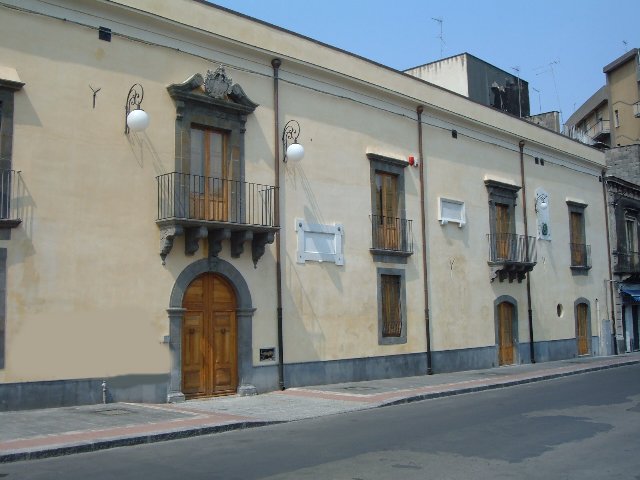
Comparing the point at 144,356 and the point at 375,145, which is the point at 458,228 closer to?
the point at 375,145

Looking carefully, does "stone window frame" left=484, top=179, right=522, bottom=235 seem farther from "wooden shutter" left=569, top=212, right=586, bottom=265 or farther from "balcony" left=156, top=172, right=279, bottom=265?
"balcony" left=156, top=172, right=279, bottom=265

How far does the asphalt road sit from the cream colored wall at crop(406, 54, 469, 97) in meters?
17.8

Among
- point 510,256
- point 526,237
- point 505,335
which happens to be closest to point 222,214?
point 510,256

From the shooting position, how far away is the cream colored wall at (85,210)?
39.7 ft

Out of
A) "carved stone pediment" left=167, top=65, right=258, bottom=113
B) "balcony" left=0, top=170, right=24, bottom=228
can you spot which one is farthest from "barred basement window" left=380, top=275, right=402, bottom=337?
"balcony" left=0, top=170, right=24, bottom=228

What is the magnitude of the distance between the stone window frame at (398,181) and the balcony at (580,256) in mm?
10239

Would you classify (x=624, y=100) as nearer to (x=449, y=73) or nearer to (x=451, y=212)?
(x=449, y=73)

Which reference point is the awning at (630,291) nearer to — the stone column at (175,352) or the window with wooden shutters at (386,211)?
the window with wooden shutters at (386,211)

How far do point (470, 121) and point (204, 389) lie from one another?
12.4 meters

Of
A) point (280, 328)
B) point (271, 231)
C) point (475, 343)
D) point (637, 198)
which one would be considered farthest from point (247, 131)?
point (637, 198)

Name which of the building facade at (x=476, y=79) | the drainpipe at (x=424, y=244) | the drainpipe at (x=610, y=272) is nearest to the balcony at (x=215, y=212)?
the drainpipe at (x=424, y=244)

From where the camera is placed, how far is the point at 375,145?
18641mm

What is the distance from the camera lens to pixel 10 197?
38.9 ft

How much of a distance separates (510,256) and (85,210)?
1435 cm
